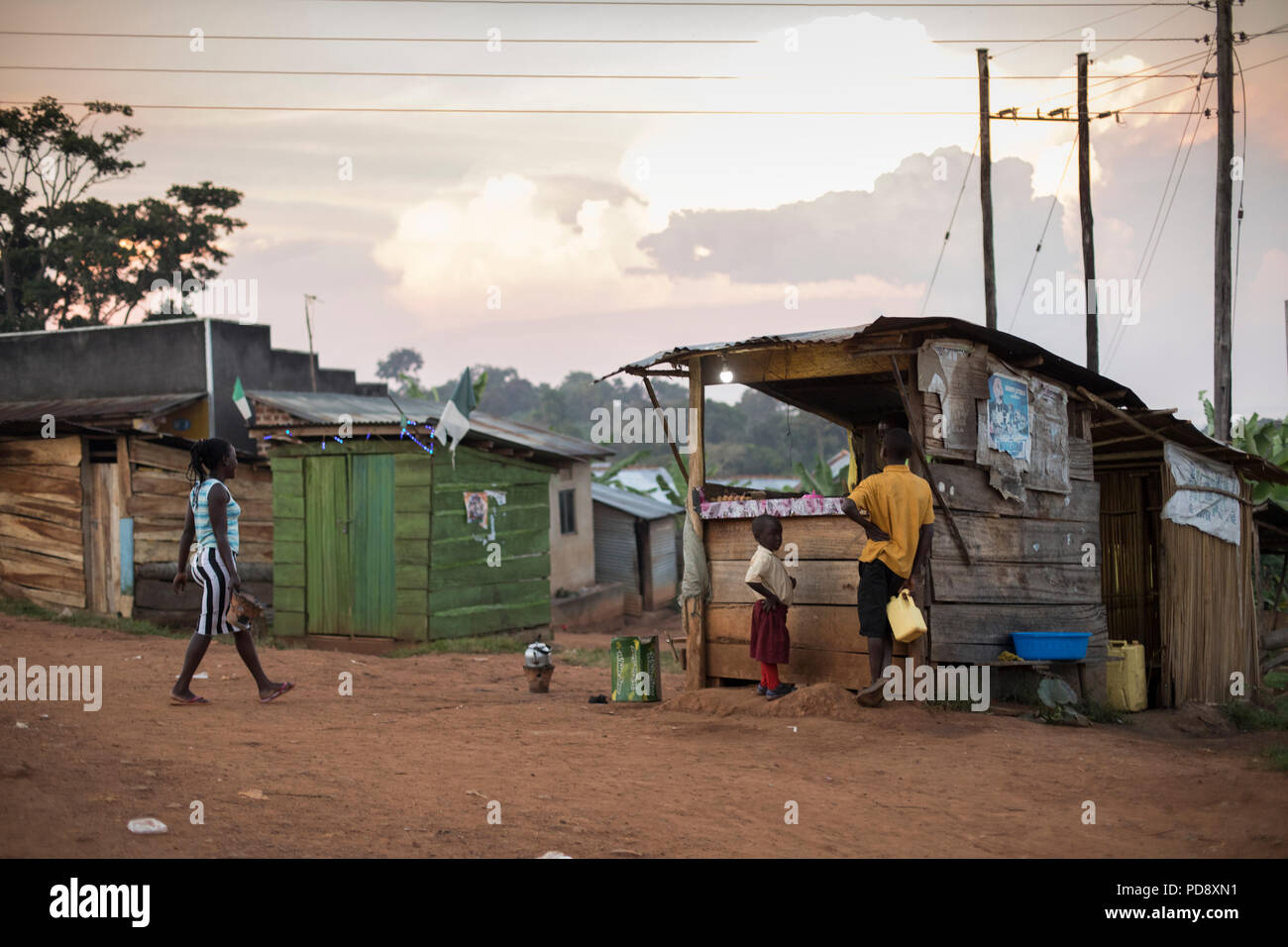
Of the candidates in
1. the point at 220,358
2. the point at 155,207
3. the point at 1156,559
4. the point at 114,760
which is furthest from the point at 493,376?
the point at 114,760

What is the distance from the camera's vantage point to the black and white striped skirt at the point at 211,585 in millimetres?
7410

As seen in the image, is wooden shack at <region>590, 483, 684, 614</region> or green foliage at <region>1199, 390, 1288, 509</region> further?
wooden shack at <region>590, 483, 684, 614</region>

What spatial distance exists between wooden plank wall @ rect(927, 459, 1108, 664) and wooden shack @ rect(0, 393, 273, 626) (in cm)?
1157

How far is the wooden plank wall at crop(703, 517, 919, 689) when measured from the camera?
8367mm

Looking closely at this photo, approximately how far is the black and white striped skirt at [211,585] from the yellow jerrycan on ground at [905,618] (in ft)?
14.5

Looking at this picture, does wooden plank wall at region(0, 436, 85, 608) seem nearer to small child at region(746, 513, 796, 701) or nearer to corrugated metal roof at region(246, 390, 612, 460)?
corrugated metal roof at region(246, 390, 612, 460)

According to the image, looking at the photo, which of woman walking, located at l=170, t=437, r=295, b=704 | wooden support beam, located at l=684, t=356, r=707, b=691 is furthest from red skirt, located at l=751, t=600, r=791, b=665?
woman walking, located at l=170, t=437, r=295, b=704

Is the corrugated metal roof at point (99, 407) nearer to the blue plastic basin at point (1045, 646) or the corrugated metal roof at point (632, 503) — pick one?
the corrugated metal roof at point (632, 503)

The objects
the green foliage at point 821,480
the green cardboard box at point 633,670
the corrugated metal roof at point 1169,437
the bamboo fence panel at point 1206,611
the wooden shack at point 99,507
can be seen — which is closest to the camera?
the green cardboard box at point 633,670

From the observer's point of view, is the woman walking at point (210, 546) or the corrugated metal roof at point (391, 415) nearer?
the woman walking at point (210, 546)

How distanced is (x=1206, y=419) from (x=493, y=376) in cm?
5993

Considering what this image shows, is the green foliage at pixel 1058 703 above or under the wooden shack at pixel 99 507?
under

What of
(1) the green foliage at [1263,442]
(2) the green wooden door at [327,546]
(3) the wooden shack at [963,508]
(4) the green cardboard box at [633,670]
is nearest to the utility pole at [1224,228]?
(1) the green foliage at [1263,442]

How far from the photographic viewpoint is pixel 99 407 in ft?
54.9
